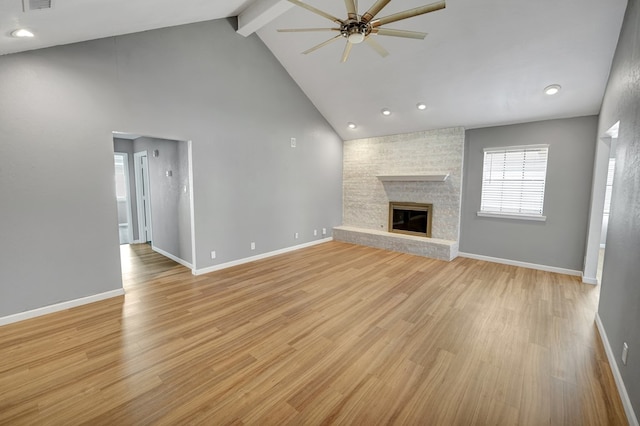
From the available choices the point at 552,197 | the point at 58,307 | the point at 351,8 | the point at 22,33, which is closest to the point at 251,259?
the point at 58,307

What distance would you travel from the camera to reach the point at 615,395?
1.97 m

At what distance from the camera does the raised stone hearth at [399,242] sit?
17.7ft

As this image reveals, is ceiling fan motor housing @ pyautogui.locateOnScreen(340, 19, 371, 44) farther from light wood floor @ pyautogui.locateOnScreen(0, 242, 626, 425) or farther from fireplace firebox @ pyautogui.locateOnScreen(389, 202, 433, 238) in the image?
fireplace firebox @ pyautogui.locateOnScreen(389, 202, 433, 238)

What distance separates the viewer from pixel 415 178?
232 inches

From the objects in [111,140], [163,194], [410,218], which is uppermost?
[111,140]

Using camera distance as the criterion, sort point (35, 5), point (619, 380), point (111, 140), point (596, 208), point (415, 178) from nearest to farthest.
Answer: point (35, 5) → point (619, 380) → point (111, 140) → point (596, 208) → point (415, 178)

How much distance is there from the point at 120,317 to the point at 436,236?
5.57 meters

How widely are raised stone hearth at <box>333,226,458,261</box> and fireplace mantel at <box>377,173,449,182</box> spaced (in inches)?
49.0

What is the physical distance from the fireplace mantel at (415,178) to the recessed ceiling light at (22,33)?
5701mm

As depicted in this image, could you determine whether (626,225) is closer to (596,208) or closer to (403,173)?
(596,208)

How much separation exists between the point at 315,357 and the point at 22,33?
12.3ft

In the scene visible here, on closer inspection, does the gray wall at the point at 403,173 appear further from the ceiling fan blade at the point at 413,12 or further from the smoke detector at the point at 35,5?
the smoke detector at the point at 35,5

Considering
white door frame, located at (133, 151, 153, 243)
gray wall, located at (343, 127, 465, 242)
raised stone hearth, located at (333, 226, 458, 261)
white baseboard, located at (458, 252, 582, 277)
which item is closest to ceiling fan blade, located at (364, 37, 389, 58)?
gray wall, located at (343, 127, 465, 242)

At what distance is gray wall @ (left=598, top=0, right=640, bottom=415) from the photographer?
1.84 meters
